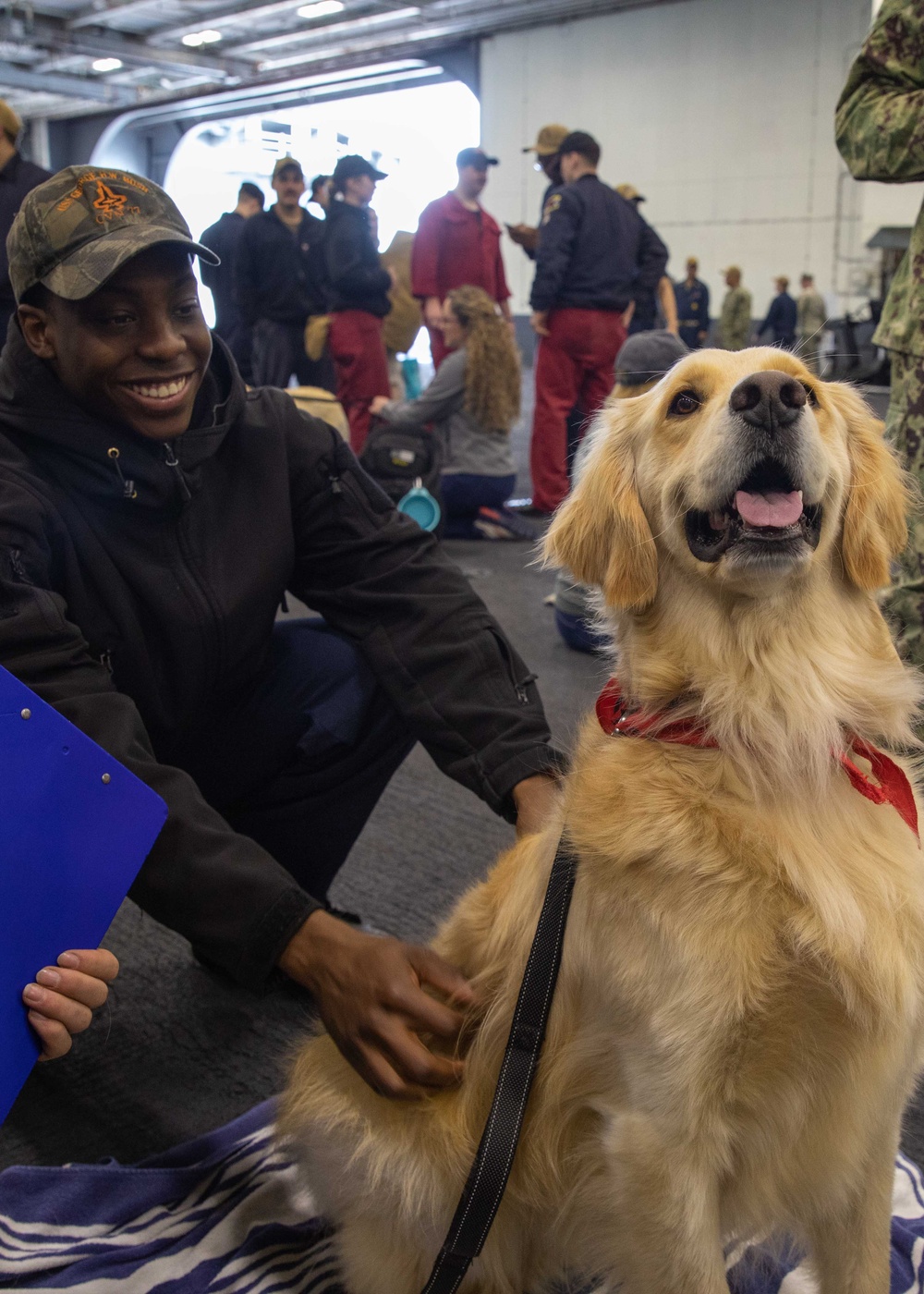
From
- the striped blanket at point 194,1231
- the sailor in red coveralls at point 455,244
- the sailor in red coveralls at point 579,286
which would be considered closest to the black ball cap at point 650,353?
the sailor in red coveralls at point 579,286

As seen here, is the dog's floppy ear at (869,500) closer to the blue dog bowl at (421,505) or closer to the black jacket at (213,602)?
the black jacket at (213,602)

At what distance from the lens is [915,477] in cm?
212

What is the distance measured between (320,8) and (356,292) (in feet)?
39.5

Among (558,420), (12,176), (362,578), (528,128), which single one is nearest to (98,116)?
(528,128)

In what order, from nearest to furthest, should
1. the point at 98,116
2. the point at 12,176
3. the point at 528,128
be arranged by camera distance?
the point at 12,176, the point at 528,128, the point at 98,116

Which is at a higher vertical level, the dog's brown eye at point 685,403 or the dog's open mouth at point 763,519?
the dog's brown eye at point 685,403

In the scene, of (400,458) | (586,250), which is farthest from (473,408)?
(586,250)

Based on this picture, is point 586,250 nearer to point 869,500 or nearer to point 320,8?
point 869,500

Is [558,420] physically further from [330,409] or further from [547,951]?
[547,951]

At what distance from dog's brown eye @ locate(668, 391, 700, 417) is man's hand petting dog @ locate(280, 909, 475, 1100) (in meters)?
0.75

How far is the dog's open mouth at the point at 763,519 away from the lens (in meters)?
1.21

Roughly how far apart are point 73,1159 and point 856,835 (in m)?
1.31

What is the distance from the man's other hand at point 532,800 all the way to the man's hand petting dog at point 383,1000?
30cm

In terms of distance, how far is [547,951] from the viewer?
118 cm
